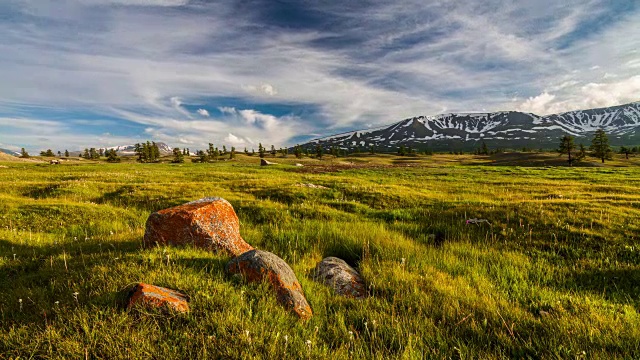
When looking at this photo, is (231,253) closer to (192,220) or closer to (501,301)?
(192,220)

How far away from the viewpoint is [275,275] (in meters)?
4.30

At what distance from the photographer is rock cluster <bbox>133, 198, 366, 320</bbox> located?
3572 mm

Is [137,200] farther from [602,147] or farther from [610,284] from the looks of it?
[602,147]

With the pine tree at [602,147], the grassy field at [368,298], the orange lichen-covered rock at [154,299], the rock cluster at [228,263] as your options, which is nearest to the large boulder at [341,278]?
the rock cluster at [228,263]

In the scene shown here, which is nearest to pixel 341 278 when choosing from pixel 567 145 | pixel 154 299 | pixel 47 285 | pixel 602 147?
pixel 154 299

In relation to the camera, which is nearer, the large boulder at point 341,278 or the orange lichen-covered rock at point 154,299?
the orange lichen-covered rock at point 154,299

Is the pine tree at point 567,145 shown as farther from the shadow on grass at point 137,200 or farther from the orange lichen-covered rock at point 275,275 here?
the orange lichen-covered rock at point 275,275

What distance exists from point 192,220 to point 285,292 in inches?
133

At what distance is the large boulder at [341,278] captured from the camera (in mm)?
5012

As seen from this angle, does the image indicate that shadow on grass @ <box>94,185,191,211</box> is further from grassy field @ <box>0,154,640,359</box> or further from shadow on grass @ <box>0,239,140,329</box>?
shadow on grass @ <box>0,239,140,329</box>

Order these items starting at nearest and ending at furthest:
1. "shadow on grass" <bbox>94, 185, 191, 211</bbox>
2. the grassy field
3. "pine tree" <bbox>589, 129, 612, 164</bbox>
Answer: the grassy field
"shadow on grass" <bbox>94, 185, 191, 211</bbox>
"pine tree" <bbox>589, 129, 612, 164</bbox>

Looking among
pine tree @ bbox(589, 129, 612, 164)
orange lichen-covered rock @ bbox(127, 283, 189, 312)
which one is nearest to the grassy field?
orange lichen-covered rock @ bbox(127, 283, 189, 312)

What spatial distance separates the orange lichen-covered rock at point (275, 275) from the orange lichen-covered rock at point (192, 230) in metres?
1.91

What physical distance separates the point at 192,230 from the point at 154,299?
3.13 m
